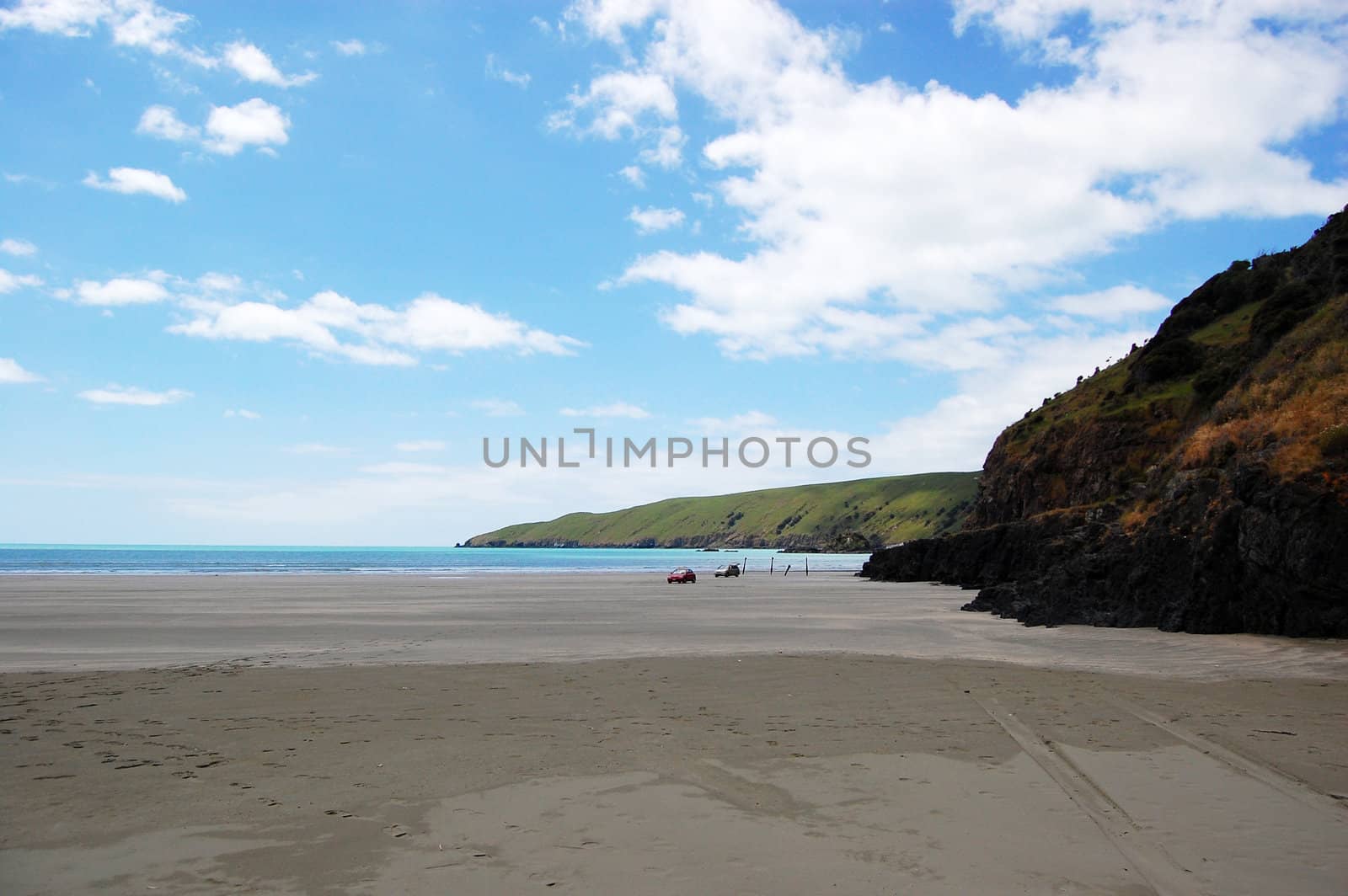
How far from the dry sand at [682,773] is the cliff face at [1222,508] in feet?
9.73

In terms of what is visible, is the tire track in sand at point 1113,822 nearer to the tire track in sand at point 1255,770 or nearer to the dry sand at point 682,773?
the dry sand at point 682,773

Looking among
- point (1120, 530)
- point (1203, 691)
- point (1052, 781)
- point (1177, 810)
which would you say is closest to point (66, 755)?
point (1052, 781)

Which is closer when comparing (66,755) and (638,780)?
(638,780)

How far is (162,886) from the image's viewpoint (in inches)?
248

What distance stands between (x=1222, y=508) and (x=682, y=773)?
21372mm

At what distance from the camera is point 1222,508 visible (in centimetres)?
2453

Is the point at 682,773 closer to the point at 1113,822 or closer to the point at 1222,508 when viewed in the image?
the point at 1113,822

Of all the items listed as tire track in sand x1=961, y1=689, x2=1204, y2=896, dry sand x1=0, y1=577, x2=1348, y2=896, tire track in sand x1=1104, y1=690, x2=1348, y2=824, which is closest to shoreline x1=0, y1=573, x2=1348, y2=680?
dry sand x1=0, y1=577, x2=1348, y2=896

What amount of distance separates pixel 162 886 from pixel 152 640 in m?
21.0

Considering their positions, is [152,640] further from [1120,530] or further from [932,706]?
[1120,530]

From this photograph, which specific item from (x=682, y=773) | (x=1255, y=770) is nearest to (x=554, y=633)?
(x=682, y=773)

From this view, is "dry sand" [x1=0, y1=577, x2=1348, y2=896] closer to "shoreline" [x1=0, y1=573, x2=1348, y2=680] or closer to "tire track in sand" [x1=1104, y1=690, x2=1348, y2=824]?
"tire track in sand" [x1=1104, y1=690, x2=1348, y2=824]

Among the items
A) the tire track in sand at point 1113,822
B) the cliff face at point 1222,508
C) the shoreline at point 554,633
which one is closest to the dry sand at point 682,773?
the tire track in sand at point 1113,822

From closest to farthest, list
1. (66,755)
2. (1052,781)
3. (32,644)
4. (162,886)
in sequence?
(162,886) → (1052,781) → (66,755) → (32,644)
